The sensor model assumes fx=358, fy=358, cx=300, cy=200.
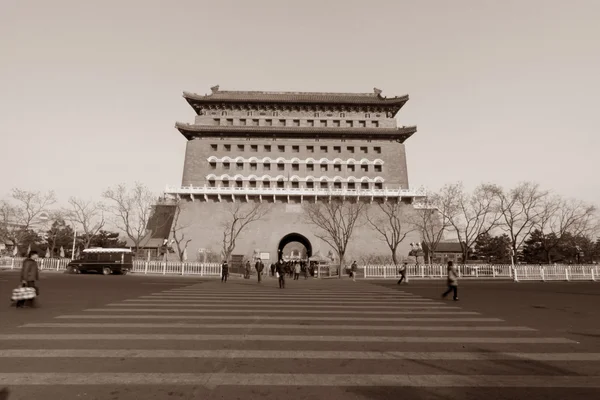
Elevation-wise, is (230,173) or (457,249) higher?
(230,173)

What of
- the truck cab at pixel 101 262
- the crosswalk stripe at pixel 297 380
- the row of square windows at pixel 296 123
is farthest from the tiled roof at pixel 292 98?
the crosswalk stripe at pixel 297 380

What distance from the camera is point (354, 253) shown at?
39.6 meters

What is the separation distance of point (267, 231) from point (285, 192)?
15.7 feet

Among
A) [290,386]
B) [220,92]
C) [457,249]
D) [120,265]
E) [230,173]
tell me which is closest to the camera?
[290,386]

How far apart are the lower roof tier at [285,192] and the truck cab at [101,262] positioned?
11.6 metres

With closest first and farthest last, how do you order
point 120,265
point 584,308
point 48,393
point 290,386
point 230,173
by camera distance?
point 48,393
point 290,386
point 584,308
point 120,265
point 230,173

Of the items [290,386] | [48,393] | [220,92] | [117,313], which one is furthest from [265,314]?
[220,92]

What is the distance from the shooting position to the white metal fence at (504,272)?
26062mm

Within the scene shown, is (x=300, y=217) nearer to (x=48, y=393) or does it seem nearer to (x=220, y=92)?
(x=220, y=92)

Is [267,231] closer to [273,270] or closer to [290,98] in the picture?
[273,270]

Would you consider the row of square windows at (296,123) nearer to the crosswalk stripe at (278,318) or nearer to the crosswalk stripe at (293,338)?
the crosswalk stripe at (278,318)

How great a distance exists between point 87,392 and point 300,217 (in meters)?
36.7

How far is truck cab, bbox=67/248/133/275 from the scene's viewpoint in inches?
1120

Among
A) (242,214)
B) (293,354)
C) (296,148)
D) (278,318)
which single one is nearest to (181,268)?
(242,214)
